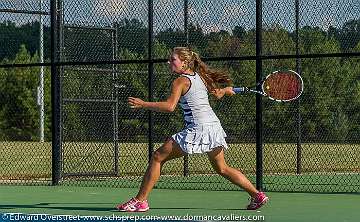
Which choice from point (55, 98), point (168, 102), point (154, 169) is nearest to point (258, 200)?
point (154, 169)

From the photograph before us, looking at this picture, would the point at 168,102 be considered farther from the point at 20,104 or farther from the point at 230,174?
the point at 20,104

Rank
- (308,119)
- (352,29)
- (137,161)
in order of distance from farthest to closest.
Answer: (308,119) → (137,161) → (352,29)

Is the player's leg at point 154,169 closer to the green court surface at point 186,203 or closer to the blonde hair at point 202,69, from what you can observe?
the green court surface at point 186,203

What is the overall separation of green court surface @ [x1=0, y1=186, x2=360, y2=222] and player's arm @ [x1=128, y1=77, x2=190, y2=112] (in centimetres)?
95

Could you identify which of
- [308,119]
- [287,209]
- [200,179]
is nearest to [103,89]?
[200,179]

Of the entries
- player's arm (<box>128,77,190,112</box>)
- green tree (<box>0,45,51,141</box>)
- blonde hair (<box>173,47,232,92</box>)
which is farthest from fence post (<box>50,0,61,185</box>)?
green tree (<box>0,45,51,141</box>)

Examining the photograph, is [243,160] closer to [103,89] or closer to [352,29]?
[352,29]

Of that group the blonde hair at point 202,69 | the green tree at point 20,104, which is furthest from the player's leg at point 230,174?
the green tree at point 20,104

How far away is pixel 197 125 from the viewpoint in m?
10.2

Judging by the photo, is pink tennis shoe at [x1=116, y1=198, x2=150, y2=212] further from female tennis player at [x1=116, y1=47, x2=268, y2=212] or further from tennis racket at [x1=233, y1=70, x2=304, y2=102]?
tennis racket at [x1=233, y1=70, x2=304, y2=102]

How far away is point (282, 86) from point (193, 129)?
79.4 inches

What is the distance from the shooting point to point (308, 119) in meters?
24.4

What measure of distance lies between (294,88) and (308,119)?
12.5 meters

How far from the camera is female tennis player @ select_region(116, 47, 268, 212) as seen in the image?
33.3 feet
